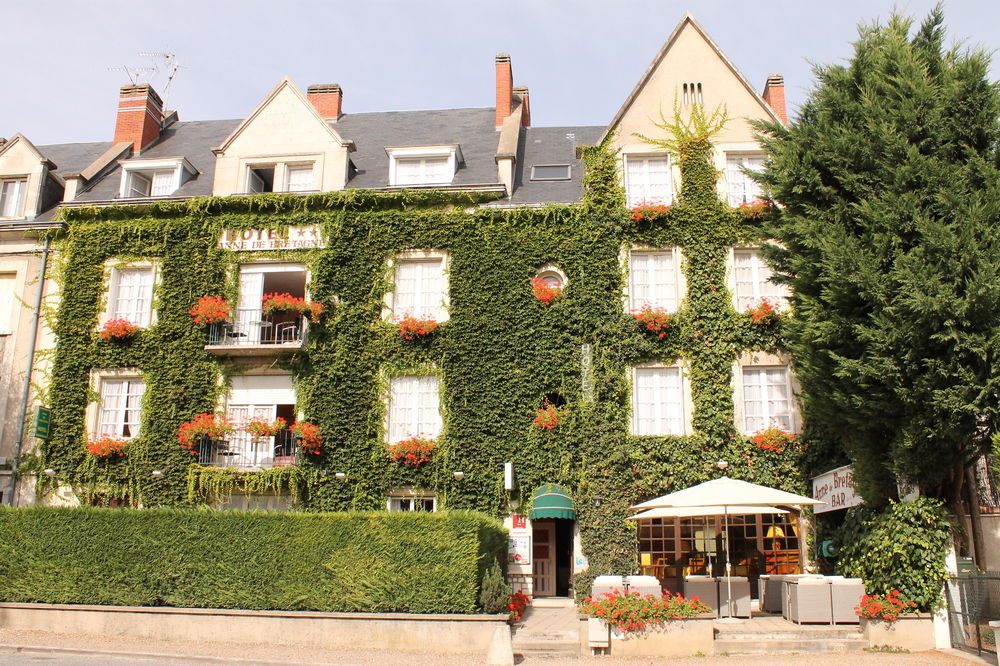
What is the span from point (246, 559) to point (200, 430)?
17.4 feet

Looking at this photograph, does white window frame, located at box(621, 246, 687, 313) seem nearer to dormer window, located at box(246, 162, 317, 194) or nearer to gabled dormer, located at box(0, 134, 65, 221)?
dormer window, located at box(246, 162, 317, 194)

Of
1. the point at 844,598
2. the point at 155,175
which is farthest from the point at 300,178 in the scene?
the point at 844,598

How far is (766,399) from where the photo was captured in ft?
64.0

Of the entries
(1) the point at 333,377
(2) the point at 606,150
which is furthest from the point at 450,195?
(1) the point at 333,377

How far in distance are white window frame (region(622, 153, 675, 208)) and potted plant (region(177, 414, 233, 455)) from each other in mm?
11630

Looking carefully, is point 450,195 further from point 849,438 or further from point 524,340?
point 849,438

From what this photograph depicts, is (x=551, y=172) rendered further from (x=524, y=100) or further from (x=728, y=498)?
(x=728, y=498)

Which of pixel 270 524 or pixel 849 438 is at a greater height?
pixel 849 438

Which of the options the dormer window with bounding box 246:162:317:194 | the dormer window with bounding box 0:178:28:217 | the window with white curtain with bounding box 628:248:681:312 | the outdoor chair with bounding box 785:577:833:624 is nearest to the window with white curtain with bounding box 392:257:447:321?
the dormer window with bounding box 246:162:317:194

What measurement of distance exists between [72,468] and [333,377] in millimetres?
6855

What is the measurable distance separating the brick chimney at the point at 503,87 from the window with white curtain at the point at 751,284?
888 cm

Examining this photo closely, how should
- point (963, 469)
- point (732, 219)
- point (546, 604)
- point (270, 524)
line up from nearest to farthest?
point (963, 469)
point (270, 524)
point (546, 604)
point (732, 219)

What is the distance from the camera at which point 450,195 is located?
21.4 m

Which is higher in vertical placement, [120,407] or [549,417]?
[120,407]
